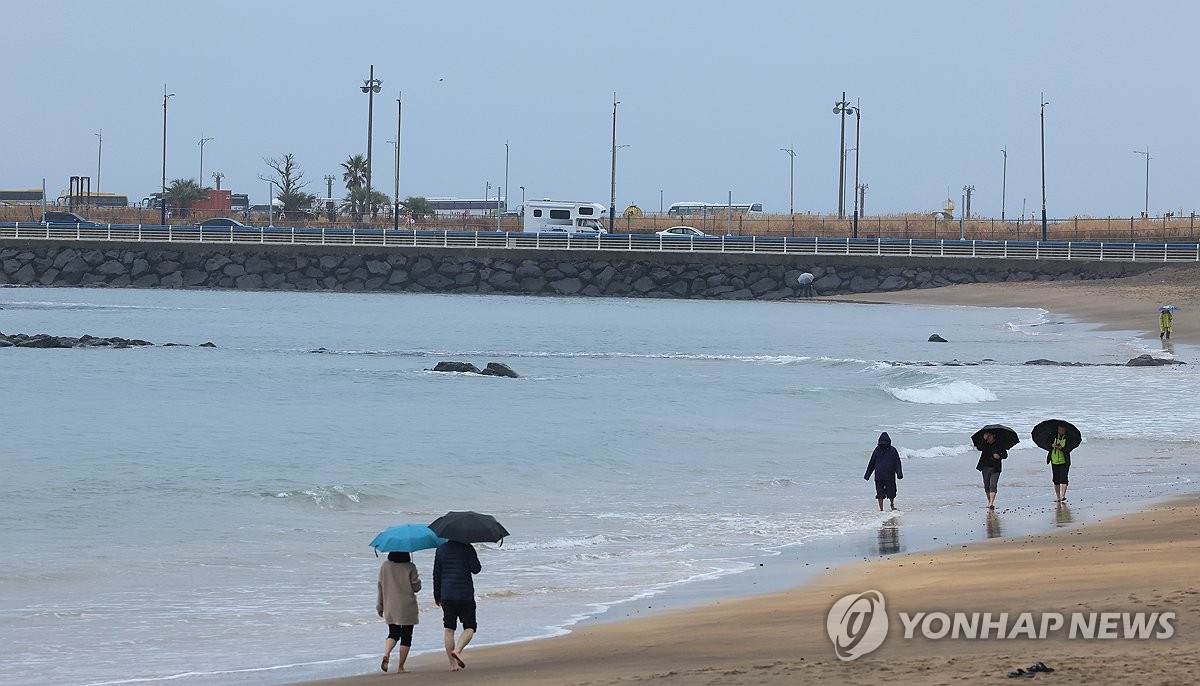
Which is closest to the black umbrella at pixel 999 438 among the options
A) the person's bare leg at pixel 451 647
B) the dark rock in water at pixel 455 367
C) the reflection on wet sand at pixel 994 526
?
the reflection on wet sand at pixel 994 526

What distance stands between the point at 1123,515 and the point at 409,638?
8238 mm

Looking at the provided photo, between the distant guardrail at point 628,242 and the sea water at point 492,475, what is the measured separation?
28774 mm

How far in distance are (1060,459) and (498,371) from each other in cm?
2240

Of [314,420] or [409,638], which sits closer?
[409,638]

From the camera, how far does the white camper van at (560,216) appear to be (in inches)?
3681

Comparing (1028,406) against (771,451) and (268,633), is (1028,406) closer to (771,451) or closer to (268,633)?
(771,451)

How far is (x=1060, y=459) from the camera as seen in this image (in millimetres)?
15961

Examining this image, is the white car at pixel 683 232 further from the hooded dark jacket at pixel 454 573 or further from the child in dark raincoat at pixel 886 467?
the hooded dark jacket at pixel 454 573

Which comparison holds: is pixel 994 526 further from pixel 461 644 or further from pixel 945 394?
pixel 945 394

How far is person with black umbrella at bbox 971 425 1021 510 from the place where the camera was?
A: 52.0 feet

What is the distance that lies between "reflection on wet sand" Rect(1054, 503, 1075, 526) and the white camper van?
7772 cm

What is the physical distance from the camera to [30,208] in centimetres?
11062

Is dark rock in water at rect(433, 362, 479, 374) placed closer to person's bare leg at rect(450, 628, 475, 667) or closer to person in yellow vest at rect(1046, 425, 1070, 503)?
person in yellow vest at rect(1046, 425, 1070, 503)

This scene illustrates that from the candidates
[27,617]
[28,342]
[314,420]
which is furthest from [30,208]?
[27,617]
